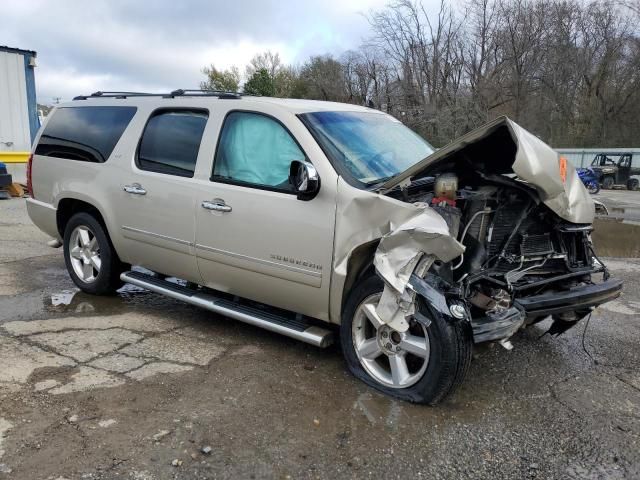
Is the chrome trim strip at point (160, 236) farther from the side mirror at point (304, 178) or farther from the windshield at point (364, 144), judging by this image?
the windshield at point (364, 144)

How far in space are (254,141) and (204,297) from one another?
1.30 meters

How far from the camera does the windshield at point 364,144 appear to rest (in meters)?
3.75

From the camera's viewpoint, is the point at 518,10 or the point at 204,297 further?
the point at 518,10

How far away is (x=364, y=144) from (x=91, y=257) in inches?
119

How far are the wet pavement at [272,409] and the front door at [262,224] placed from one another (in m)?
0.55

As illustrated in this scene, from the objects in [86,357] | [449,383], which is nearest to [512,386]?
[449,383]

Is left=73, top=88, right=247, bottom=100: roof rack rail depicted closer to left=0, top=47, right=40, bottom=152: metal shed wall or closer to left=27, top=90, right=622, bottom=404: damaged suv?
left=27, top=90, right=622, bottom=404: damaged suv

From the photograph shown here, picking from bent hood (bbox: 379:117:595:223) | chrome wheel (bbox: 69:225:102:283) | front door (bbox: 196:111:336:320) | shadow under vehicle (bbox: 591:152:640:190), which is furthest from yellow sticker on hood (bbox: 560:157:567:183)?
shadow under vehicle (bbox: 591:152:640:190)

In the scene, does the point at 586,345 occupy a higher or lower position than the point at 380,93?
lower

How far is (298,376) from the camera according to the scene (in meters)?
3.70

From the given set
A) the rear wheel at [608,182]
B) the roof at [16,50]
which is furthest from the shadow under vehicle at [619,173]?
the roof at [16,50]

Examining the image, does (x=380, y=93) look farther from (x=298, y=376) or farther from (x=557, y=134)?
(x=298, y=376)

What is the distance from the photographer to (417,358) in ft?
11.6

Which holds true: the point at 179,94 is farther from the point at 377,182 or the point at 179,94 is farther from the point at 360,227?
the point at 360,227
